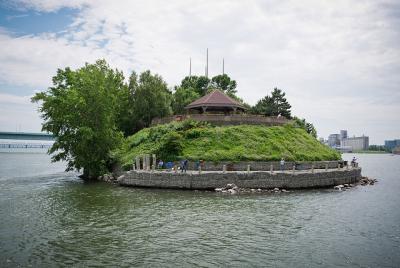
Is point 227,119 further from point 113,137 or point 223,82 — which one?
point 223,82

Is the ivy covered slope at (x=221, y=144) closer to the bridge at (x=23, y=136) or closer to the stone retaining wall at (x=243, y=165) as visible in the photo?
the stone retaining wall at (x=243, y=165)

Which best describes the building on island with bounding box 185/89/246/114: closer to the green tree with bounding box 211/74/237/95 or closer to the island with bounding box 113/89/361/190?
the island with bounding box 113/89/361/190

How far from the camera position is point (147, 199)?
28969 millimetres

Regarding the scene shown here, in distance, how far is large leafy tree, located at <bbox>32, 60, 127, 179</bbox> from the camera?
4059 cm

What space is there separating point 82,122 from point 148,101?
814 inches

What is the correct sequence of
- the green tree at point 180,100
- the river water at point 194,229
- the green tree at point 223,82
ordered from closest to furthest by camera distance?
1. the river water at point 194,229
2. the green tree at point 180,100
3. the green tree at point 223,82

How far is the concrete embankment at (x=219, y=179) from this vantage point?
112ft

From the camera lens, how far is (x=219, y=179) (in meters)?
34.3

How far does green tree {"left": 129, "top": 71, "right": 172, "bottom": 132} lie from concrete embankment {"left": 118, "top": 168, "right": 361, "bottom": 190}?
25.7 m

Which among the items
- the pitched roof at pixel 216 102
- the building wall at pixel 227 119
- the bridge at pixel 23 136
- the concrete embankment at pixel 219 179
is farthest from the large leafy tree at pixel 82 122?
the bridge at pixel 23 136

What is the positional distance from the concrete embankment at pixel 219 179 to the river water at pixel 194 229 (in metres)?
2.18

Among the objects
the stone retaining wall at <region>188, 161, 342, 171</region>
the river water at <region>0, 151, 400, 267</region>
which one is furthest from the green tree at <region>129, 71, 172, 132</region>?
the river water at <region>0, 151, 400, 267</region>

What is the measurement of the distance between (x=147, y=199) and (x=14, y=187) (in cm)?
1594

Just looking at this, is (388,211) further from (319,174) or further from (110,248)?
(110,248)
